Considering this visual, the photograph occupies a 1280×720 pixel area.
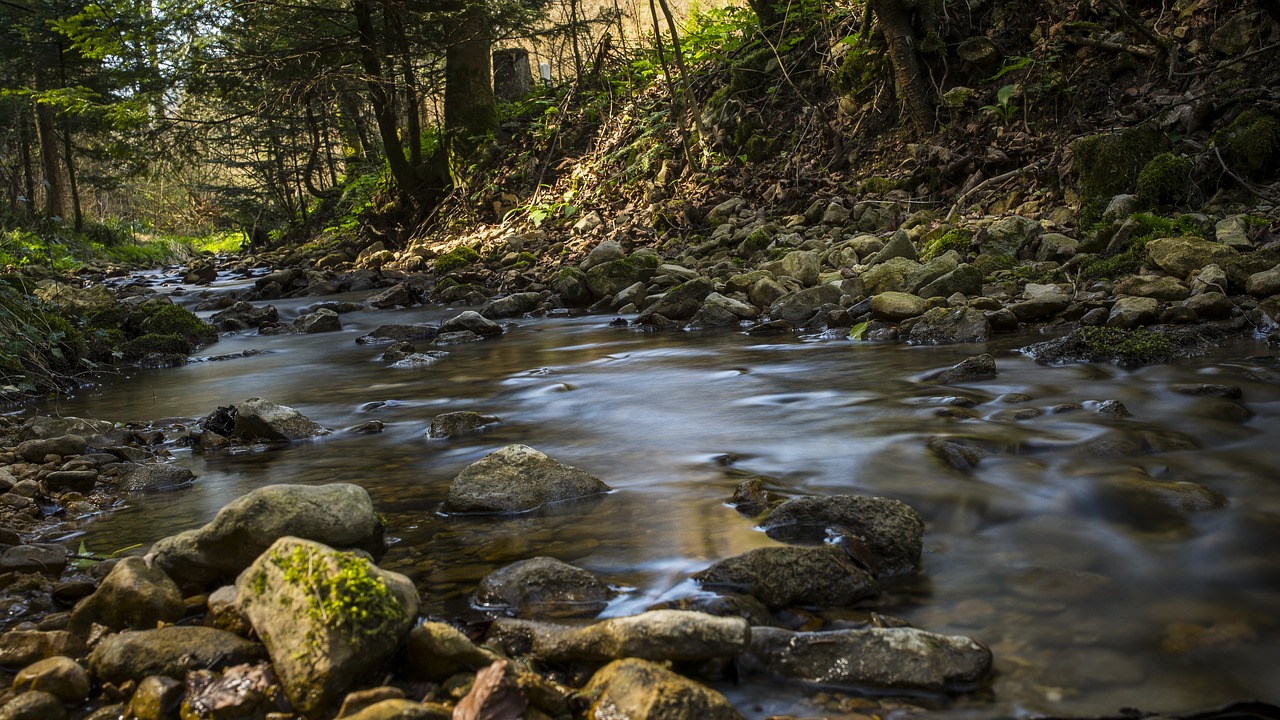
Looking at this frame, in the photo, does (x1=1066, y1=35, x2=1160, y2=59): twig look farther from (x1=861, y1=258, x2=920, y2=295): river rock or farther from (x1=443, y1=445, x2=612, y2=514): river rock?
(x1=443, y1=445, x2=612, y2=514): river rock

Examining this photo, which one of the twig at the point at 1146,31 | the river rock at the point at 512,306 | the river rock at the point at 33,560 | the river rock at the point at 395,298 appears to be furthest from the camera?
the river rock at the point at 395,298

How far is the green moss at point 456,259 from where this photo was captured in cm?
1514

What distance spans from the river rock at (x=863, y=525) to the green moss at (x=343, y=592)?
1464 mm

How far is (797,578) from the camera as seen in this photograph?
267cm

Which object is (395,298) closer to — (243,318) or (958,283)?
(243,318)

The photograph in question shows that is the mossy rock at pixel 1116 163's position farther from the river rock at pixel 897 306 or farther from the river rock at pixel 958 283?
the river rock at pixel 897 306

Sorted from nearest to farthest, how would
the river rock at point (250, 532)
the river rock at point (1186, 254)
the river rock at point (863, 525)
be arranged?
the river rock at point (250, 532) → the river rock at point (863, 525) → the river rock at point (1186, 254)

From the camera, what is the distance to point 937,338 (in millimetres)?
7129

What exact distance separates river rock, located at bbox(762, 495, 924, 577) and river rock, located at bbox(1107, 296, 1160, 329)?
13.5 feet

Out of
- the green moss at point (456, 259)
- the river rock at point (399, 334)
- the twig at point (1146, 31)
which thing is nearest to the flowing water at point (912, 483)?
the river rock at point (399, 334)

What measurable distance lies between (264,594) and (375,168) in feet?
77.6

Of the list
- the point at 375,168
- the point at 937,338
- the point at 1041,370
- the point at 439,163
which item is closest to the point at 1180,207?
the point at 937,338

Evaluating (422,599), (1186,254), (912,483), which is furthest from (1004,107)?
(422,599)

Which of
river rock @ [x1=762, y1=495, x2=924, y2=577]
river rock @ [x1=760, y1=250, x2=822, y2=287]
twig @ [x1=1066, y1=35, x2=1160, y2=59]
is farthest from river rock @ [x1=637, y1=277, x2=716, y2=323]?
river rock @ [x1=762, y1=495, x2=924, y2=577]
